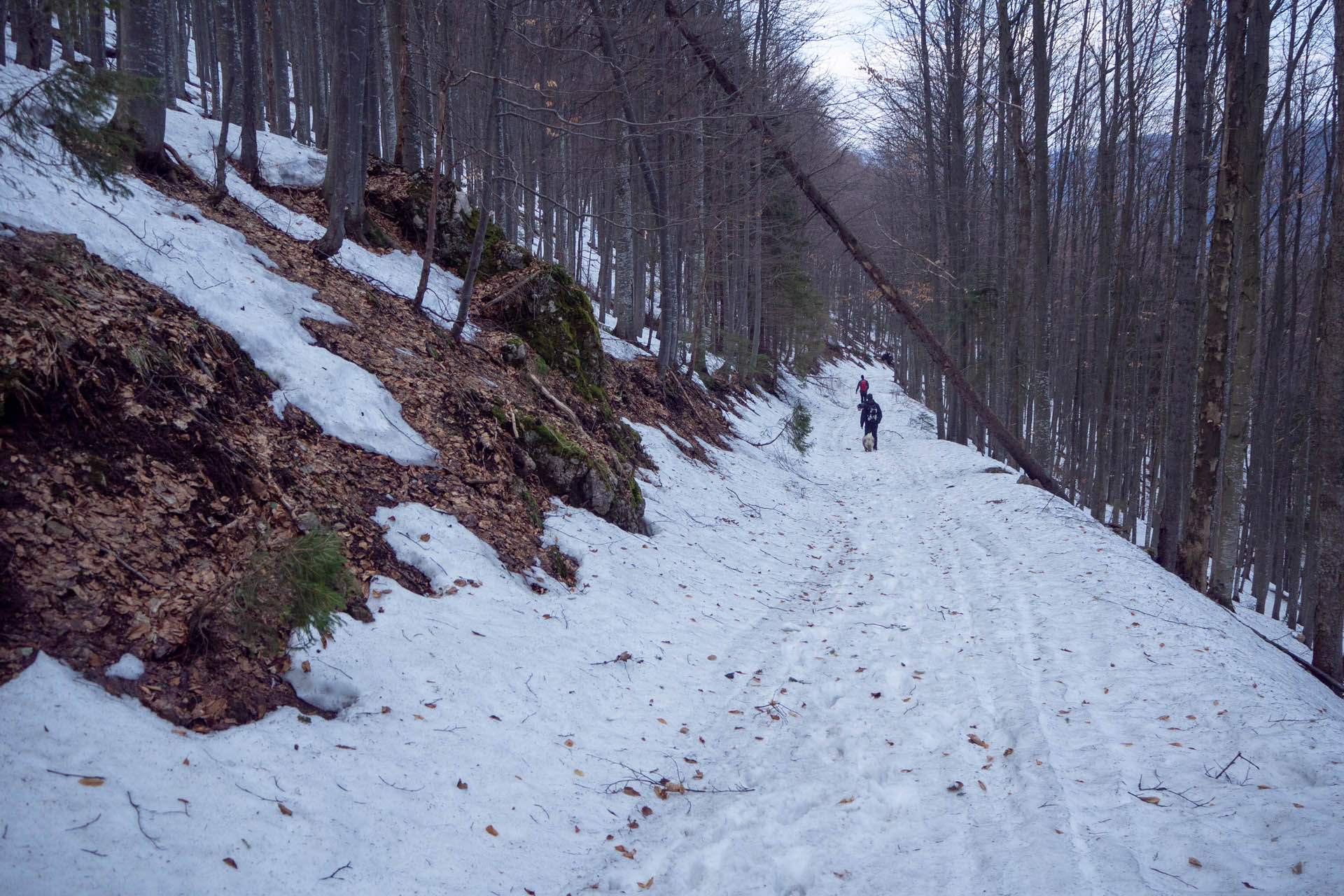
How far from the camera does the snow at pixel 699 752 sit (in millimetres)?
2635

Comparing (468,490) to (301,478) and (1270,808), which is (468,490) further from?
(1270,808)

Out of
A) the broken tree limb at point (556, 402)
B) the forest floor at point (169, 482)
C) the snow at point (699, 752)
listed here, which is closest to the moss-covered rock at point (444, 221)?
the broken tree limb at point (556, 402)

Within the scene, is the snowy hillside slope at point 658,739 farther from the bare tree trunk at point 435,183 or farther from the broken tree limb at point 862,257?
the broken tree limb at point 862,257

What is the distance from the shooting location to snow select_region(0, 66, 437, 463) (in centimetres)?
519

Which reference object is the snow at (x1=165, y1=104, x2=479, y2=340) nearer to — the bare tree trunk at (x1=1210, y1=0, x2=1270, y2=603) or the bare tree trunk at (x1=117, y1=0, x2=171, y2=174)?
the bare tree trunk at (x1=117, y1=0, x2=171, y2=174)

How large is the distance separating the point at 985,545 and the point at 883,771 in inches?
239

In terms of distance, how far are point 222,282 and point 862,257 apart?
11261 millimetres

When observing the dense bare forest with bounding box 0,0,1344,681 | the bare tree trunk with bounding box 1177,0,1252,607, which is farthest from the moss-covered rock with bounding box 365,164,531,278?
the bare tree trunk with bounding box 1177,0,1252,607

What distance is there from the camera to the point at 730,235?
2280cm

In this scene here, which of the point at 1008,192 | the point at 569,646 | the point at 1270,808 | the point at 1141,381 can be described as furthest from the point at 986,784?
the point at 1141,381

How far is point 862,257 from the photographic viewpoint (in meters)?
13.5

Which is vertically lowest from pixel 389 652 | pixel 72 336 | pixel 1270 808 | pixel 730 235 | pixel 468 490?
pixel 1270 808

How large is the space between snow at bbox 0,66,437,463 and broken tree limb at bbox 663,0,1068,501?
8879mm

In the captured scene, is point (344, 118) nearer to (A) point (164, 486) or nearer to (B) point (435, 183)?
(B) point (435, 183)
